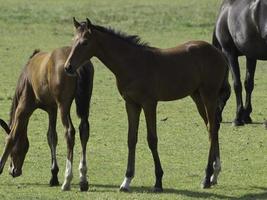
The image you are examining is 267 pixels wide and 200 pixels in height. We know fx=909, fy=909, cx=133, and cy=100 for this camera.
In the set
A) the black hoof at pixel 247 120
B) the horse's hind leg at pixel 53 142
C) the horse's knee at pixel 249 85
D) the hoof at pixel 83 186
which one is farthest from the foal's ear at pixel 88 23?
the horse's knee at pixel 249 85

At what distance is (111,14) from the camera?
121 ft

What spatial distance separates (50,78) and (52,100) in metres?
0.30

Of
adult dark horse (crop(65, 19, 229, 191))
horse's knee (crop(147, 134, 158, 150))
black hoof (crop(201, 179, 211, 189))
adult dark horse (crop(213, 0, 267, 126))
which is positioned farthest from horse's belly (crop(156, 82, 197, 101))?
adult dark horse (crop(213, 0, 267, 126))

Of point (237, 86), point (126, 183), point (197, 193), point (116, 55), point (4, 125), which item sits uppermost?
point (116, 55)

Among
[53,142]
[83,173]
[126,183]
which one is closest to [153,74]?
[126,183]

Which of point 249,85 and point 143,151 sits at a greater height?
point 249,85

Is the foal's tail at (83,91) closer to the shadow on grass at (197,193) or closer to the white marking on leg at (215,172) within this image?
the shadow on grass at (197,193)

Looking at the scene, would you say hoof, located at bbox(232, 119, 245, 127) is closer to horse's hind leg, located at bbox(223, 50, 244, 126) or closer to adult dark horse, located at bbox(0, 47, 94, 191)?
horse's hind leg, located at bbox(223, 50, 244, 126)

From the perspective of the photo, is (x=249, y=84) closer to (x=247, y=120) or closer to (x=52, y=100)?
(x=247, y=120)

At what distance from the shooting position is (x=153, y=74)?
10633 mm

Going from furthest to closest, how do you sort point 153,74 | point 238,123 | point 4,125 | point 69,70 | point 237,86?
point 237,86
point 238,123
point 4,125
point 153,74
point 69,70

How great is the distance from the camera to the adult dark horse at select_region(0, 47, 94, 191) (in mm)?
10672

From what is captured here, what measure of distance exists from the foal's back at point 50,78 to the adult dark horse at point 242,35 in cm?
552

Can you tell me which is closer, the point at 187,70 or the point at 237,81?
the point at 187,70
